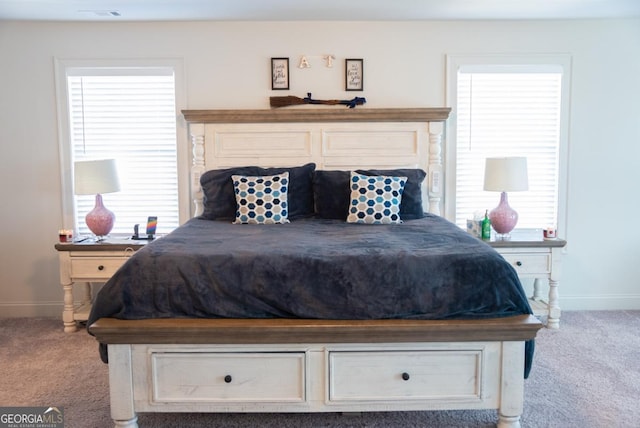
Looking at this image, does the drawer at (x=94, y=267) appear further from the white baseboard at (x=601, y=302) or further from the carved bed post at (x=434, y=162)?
the white baseboard at (x=601, y=302)

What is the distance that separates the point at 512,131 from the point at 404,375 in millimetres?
2533

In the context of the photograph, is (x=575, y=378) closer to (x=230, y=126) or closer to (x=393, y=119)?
(x=393, y=119)

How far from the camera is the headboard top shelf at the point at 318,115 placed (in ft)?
13.1

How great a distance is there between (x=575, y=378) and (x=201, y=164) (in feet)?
9.51

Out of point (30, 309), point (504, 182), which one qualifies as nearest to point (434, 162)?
point (504, 182)

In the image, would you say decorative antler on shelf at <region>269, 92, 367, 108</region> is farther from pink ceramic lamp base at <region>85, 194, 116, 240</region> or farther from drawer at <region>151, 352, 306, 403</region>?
A: drawer at <region>151, 352, 306, 403</region>

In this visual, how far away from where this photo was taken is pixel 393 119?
13.3ft

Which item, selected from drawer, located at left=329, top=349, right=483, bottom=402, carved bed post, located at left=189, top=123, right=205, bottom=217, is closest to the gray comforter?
drawer, located at left=329, top=349, right=483, bottom=402

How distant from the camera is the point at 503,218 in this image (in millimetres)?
3771
